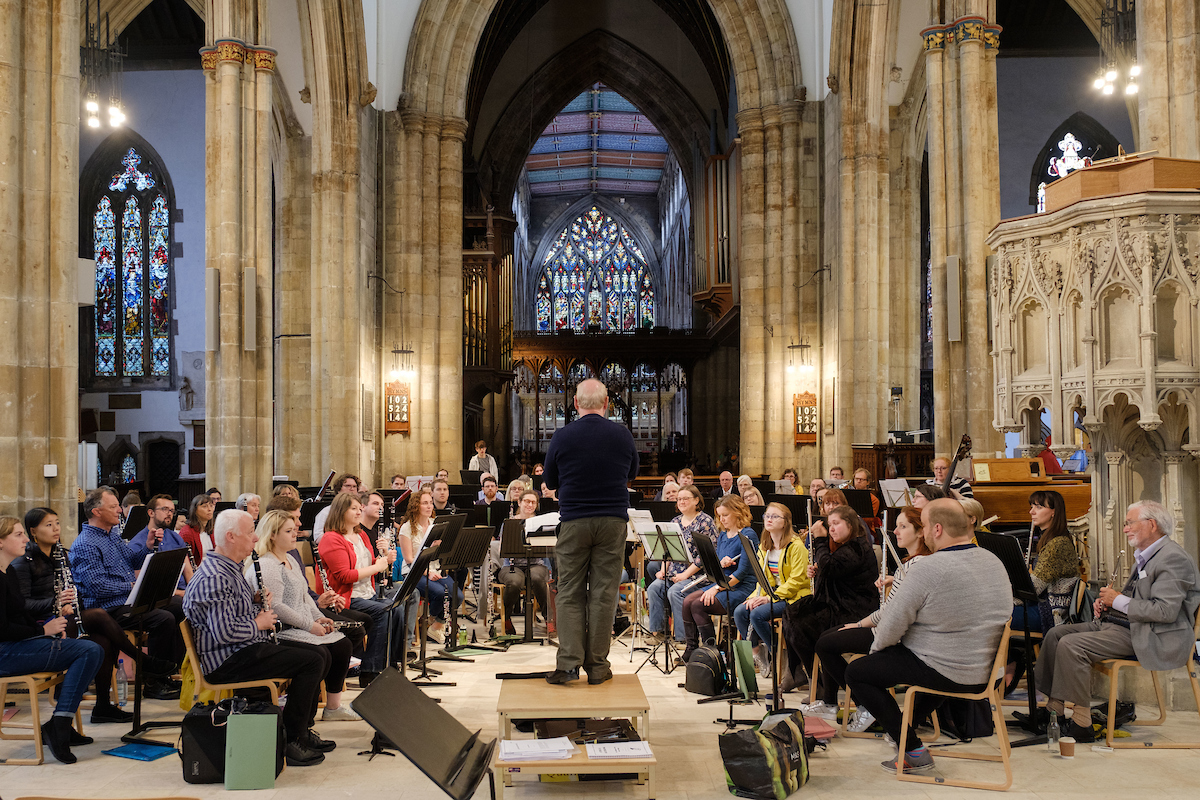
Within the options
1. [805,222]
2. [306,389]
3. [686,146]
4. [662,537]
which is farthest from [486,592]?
[686,146]

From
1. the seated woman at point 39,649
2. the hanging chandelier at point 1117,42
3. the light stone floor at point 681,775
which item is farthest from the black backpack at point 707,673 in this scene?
the hanging chandelier at point 1117,42

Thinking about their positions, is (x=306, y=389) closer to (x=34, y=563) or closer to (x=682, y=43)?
(x=34, y=563)

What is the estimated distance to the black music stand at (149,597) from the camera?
4.97 meters

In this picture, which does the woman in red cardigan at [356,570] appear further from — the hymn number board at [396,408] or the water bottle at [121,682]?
the hymn number board at [396,408]

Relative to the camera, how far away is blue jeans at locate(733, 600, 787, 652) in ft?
19.9

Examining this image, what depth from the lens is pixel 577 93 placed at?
83.2 feet

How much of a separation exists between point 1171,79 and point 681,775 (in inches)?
216

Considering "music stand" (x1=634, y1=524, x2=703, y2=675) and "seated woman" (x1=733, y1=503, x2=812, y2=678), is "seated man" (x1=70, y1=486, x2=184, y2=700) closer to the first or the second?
"music stand" (x1=634, y1=524, x2=703, y2=675)

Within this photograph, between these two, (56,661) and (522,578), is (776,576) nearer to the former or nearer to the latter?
(522,578)

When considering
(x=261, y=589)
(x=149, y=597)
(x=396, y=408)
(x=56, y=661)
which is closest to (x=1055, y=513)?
(x=261, y=589)

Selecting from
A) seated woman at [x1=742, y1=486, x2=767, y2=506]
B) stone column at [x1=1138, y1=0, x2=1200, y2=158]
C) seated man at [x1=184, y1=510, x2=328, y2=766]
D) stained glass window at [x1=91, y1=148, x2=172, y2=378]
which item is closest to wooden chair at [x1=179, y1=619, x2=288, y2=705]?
seated man at [x1=184, y1=510, x2=328, y2=766]

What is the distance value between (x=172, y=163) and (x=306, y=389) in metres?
7.31

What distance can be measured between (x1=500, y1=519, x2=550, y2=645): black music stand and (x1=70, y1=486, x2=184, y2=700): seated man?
2614 mm

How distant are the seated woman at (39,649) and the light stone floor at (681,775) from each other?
0.79ft
